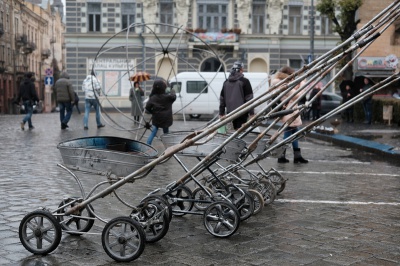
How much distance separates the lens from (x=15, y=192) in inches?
343

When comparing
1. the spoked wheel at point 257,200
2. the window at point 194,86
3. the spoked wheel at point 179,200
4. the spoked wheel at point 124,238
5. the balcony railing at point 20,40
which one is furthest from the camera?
the balcony railing at point 20,40

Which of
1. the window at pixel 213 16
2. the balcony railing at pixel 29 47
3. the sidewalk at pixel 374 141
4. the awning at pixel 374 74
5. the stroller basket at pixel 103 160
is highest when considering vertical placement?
the window at pixel 213 16

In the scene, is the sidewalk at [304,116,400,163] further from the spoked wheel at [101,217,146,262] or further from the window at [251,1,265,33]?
the window at [251,1,265,33]

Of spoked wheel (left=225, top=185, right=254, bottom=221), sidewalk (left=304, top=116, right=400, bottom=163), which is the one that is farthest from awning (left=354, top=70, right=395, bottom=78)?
spoked wheel (left=225, top=185, right=254, bottom=221)

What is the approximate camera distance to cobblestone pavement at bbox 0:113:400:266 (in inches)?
222

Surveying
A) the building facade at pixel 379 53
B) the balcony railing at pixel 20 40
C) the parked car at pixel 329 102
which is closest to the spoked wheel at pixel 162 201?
the building facade at pixel 379 53

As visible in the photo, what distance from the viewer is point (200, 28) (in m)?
45.7

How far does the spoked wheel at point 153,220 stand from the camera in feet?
19.9

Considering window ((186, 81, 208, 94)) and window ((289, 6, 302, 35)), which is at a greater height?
window ((289, 6, 302, 35))

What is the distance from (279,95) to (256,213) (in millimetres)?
1594

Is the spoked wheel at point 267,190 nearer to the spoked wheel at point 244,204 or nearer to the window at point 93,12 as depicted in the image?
the spoked wheel at point 244,204

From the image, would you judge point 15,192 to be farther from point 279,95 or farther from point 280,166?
point 280,166

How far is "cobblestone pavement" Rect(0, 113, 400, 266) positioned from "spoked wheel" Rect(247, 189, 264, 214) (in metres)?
0.10

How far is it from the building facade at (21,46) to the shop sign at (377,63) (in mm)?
29350
